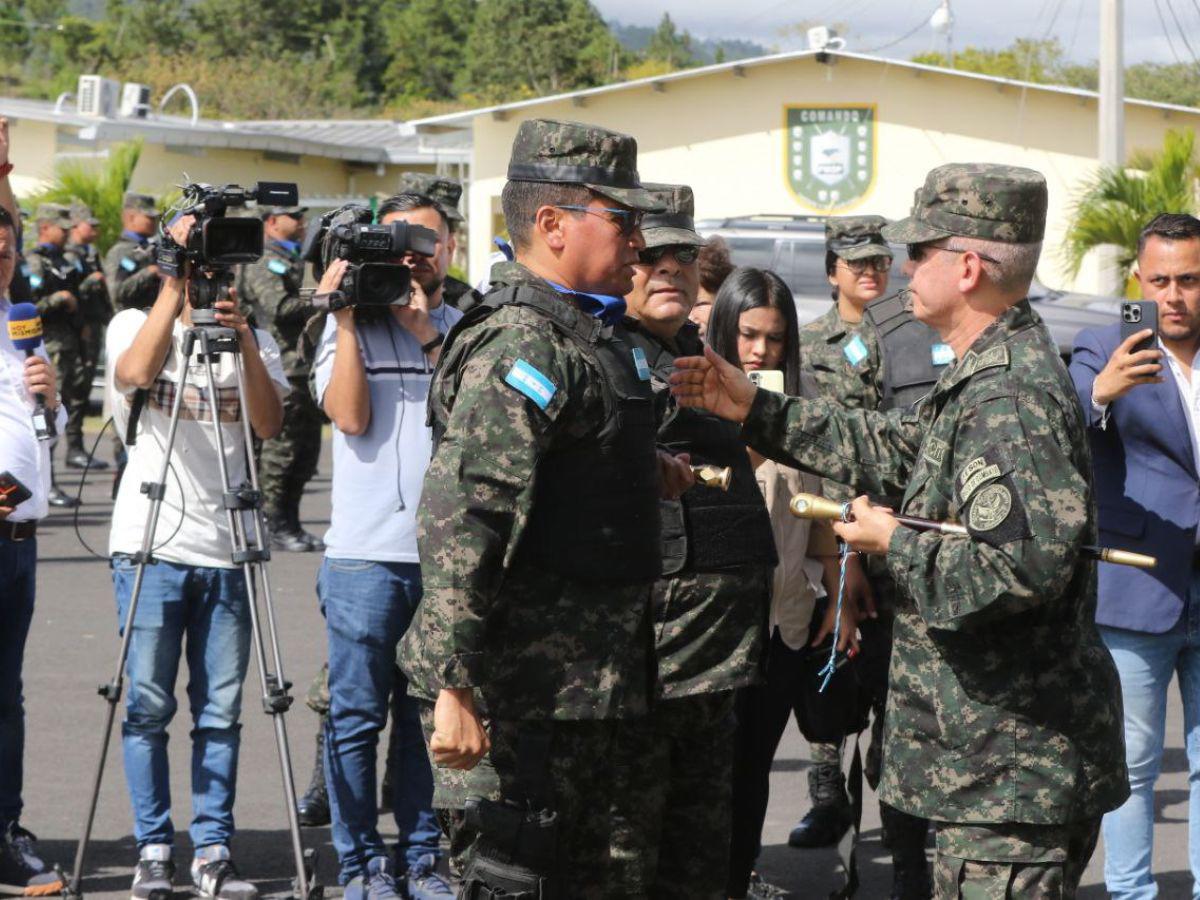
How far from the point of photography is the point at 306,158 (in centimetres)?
2945

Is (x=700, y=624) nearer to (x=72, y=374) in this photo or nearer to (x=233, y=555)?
(x=233, y=555)

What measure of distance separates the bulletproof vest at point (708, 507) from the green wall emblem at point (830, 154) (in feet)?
69.3

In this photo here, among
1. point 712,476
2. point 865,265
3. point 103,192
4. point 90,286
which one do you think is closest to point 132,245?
point 90,286

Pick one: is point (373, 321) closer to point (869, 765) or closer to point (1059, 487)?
point (869, 765)

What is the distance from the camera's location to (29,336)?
207 inches

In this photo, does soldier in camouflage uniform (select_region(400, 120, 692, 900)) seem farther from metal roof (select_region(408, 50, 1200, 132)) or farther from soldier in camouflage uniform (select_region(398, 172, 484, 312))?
metal roof (select_region(408, 50, 1200, 132))

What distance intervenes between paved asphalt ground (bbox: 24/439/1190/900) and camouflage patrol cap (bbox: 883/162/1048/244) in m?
2.73

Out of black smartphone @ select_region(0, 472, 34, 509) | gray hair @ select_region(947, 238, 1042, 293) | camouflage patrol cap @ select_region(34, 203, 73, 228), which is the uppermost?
camouflage patrol cap @ select_region(34, 203, 73, 228)

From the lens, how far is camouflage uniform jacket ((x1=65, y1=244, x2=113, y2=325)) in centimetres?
1473

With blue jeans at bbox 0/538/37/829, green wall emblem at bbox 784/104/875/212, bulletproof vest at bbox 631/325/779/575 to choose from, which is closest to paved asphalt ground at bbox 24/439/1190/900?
blue jeans at bbox 0/538/37/829

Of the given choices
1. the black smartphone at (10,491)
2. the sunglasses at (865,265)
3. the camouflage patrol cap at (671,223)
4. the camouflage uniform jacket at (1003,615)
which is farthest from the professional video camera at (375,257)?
the sunglasses at (865,265)

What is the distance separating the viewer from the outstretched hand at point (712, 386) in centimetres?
407

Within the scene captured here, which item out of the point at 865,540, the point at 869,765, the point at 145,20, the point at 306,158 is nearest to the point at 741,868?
the point at 869,765

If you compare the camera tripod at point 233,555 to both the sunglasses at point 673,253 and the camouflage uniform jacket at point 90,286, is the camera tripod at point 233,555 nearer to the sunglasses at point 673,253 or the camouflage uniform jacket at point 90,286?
the sunglasses at point 673,253
